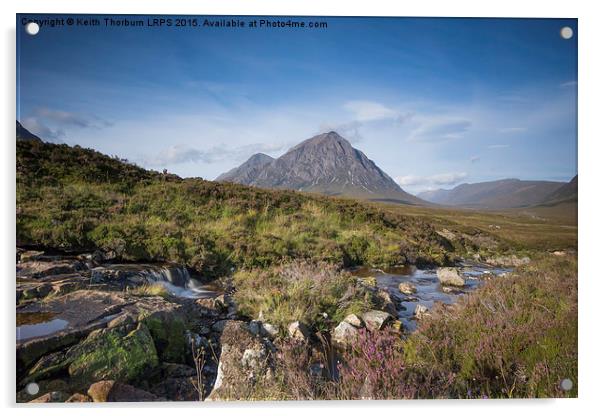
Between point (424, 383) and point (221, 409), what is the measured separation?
213 centimetres

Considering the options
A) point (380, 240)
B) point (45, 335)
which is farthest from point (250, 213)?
point (45, 335)

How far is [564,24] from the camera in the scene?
4590 millimetres

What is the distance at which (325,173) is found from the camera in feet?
17.6

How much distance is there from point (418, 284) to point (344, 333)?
1.57 m

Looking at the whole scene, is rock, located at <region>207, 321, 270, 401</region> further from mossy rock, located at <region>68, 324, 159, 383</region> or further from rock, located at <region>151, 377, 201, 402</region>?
mossy rock, located at <region>68, 324, 159, 383</region>

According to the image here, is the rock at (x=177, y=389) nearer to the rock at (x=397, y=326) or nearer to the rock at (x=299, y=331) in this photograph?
the rock at (x=299, y=331)

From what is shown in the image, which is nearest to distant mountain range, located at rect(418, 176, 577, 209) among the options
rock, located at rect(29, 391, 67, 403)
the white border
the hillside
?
the white border

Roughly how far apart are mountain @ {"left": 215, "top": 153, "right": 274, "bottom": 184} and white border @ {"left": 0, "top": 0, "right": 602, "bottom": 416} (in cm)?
178

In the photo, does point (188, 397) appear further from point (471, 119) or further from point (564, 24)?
point (564, 24)

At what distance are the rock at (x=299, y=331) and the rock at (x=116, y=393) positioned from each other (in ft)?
5.07

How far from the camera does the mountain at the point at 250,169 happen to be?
16.5 ft

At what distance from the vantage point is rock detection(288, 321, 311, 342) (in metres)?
4.21

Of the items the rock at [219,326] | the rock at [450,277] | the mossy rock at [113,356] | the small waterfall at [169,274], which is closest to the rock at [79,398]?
the mossy rock at [113,356]

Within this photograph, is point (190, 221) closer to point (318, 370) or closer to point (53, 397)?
point (53, 397)
